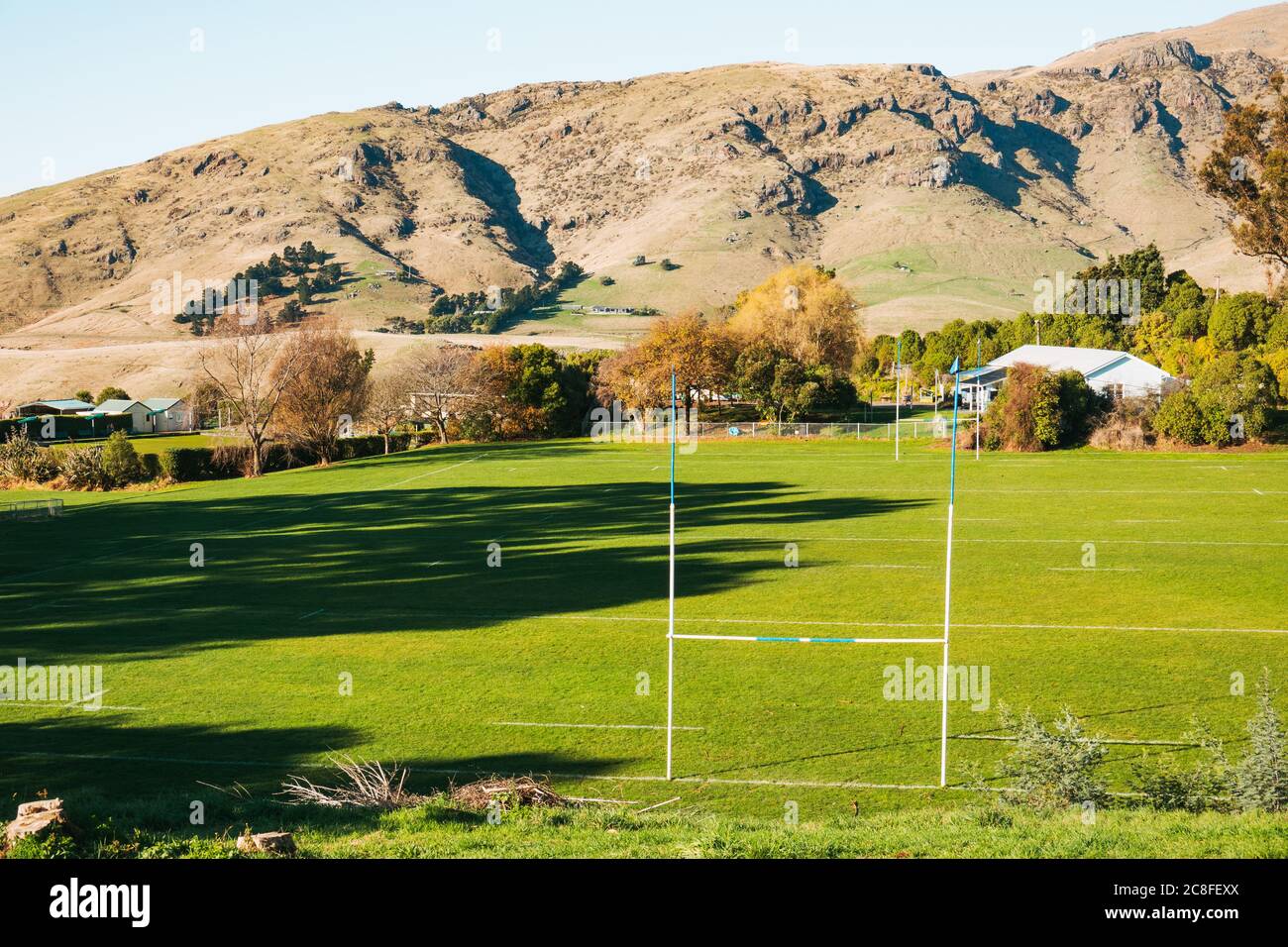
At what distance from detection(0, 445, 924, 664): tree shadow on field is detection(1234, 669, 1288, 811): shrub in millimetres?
12574

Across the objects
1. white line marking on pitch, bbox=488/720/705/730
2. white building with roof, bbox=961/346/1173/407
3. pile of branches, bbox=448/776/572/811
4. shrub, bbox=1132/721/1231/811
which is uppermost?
white building with roof, bbox=961/346/1173/407

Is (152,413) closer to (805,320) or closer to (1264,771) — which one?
(805,320)

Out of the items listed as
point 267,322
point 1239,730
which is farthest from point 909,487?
point 267,322

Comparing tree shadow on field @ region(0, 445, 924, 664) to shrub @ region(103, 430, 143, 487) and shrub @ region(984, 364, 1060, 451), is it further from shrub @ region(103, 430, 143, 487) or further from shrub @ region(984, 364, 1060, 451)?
shrub @ region(984, 364, 1060, 451)

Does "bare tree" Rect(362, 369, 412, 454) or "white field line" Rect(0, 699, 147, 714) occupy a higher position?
"bare tree" Rect(362, 369, 412, 454)

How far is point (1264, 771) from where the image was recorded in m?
11.1

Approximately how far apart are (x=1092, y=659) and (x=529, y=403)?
65.3 m

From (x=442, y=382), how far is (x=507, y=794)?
68.5 meters

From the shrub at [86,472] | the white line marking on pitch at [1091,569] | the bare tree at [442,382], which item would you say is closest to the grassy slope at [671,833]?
the white line marking on pitch at [1091,569]

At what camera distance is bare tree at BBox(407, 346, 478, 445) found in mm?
78000

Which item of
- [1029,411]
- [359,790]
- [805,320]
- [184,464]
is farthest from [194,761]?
[805,320]

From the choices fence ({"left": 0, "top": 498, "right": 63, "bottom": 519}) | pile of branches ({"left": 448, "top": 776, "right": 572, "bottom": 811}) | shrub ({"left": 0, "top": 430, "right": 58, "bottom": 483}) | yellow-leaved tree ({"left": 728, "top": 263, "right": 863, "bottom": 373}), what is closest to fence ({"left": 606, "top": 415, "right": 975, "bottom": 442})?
yellow-leaved tree ({"left": 728, "top": 263, "right": 863, "bottom": 373})

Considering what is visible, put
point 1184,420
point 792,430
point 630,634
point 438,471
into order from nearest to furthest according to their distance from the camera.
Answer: point 630,634 → point 438,471 → point 1184,420 → point 792,430
